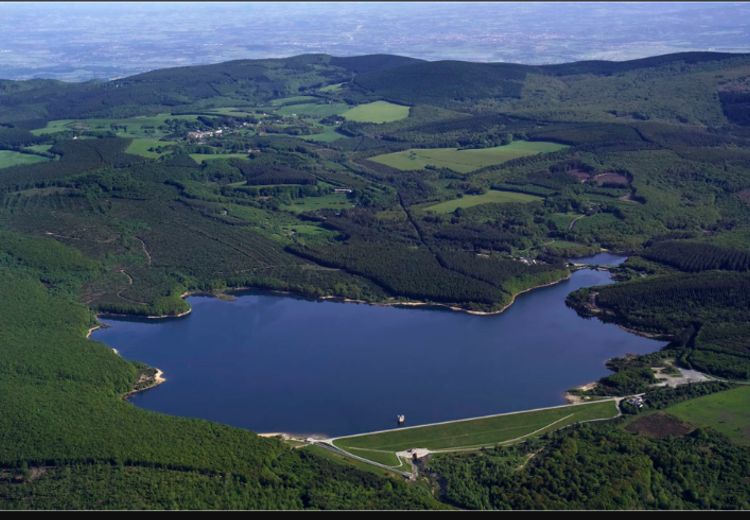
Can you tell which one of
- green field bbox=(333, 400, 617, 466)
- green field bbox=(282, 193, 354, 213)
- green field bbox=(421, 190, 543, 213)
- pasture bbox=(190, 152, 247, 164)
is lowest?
green field bbox=(333, 400, 617, 466)

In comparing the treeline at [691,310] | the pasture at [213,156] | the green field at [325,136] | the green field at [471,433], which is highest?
the green field at [325,136]

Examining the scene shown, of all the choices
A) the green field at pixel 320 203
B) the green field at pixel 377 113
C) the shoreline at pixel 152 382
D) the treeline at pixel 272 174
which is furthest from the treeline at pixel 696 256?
the green field at pixel 377 113

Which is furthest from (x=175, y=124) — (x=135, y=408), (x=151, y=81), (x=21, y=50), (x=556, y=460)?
(x=21, y=50)

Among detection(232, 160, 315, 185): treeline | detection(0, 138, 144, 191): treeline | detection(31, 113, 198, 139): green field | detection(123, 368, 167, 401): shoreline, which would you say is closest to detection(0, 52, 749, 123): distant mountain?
detection(31, 113, 198, 139): green field

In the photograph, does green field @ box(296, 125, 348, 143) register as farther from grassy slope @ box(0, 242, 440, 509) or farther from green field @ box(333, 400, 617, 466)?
green field @ box(333, 400, 617, 466)

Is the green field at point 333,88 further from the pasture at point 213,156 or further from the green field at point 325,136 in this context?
the pasture at point 213,156

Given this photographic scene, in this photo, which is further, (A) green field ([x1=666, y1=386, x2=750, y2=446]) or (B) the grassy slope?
(A) green field ([x1=666, y1=386, x2=750, y2=446])

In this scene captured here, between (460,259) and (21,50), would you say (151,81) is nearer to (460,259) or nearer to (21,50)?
(21,50)
